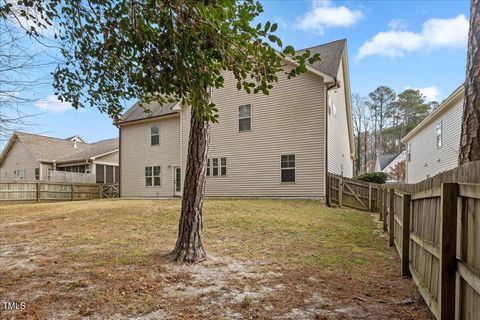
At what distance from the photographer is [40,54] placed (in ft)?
14.9

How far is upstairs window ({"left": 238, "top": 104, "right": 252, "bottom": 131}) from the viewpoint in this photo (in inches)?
601

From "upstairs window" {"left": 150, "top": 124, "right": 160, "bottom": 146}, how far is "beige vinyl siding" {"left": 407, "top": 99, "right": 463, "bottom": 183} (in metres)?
15.0

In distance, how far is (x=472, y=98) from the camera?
382cm

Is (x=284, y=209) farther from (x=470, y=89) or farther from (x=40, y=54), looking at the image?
(x=40, y=54)

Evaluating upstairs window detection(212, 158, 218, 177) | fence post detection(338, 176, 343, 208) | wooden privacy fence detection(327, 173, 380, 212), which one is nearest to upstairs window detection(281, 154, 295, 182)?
wooden privacy fence detection(327, 173, 380, 212)

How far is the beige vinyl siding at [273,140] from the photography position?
531 inches

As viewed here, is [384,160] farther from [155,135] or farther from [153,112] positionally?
[153,112]

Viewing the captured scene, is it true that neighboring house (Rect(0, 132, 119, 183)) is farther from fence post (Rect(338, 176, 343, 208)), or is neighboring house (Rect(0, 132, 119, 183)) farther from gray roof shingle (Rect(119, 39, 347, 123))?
fence post (Rect(338, 176, 343, 208))

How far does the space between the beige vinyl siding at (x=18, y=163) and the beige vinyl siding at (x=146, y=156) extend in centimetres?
1075

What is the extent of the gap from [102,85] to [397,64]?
29530 millimetres

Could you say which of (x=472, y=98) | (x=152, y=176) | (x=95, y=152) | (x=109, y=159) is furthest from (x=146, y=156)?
(x=472, y=98)

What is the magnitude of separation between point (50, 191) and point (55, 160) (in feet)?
22.7

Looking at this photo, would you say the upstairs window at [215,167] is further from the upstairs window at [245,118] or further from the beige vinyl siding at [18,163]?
the beige vinyl siding at [18,163]

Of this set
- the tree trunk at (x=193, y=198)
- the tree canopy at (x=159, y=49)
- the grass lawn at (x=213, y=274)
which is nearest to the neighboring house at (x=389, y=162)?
the grass lawn at (x=213, y=274)
